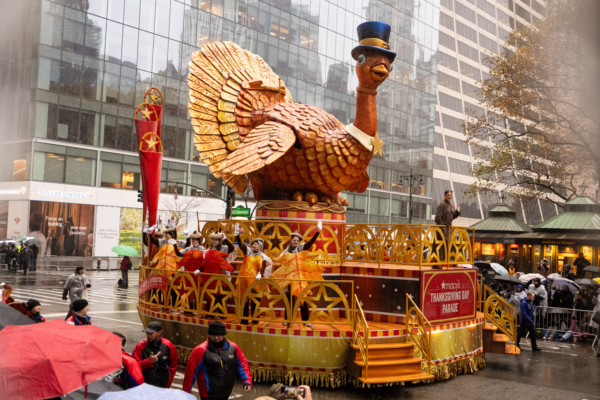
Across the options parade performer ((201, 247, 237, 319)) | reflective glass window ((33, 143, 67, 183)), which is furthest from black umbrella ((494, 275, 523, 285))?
reflective glass window ((33, 143, 67, 183))

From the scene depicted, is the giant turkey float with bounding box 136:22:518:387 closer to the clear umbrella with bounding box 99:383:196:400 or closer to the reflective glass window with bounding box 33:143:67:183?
the clear umbrella with bounding box 99:383:196:400

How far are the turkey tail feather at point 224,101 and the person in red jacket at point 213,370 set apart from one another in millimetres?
7566

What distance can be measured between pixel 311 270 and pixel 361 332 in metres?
1.50

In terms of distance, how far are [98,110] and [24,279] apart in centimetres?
1453

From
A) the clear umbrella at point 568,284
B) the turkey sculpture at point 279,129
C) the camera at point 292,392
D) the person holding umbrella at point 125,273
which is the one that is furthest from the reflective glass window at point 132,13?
the camera at point 292,392

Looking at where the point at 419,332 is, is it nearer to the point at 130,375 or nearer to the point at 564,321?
the point at 130,375

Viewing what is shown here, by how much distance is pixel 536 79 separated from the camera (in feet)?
75.3

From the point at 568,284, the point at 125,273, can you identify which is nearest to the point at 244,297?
the point at 568,284

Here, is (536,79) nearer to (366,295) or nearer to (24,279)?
(366,295)

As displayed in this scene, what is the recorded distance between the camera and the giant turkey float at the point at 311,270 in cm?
944

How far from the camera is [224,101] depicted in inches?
552

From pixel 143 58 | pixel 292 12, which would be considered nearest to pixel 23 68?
pixel 143 58

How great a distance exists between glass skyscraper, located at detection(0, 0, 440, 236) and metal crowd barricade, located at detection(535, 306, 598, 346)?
2559cm

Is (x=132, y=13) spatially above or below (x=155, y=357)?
above
